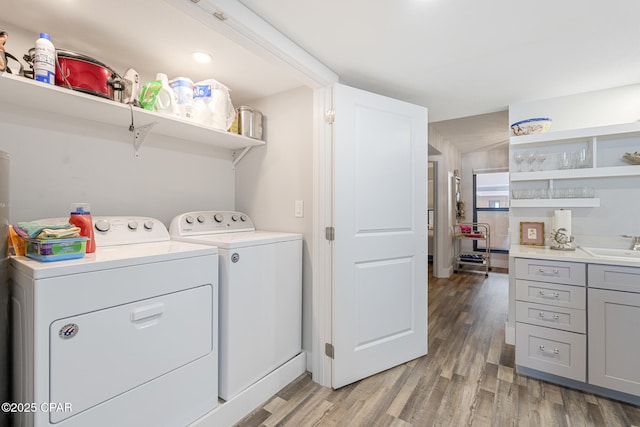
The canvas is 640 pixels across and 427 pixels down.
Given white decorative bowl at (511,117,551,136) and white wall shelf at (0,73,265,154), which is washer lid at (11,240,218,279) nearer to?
white wall shelf at (0,73,265,154)

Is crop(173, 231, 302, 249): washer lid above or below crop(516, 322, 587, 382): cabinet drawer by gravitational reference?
above

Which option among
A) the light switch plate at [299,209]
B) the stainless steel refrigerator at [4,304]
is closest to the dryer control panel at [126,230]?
the stainless steel refrigerator at [4,304]

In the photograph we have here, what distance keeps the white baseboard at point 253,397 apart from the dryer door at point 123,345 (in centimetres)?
33

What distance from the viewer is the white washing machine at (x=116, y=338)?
0.98 m

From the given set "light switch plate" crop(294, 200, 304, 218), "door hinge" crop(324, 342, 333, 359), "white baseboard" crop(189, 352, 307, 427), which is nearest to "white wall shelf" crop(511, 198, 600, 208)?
"light switch plate" crop(294, 200, 304, 218)

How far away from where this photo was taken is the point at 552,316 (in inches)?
76.3

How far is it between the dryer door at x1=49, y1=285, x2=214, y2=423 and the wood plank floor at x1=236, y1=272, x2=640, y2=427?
2.16ft

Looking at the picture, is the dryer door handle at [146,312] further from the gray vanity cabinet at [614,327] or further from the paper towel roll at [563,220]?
the paper towel roll at [563,220]

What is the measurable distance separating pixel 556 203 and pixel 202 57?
2881mm

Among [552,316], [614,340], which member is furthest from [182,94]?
[614,340]

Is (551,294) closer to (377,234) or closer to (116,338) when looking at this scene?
(377,234)

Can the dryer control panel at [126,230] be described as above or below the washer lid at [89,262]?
above

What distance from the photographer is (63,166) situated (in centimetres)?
159

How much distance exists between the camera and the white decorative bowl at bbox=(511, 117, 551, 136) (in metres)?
2.41
